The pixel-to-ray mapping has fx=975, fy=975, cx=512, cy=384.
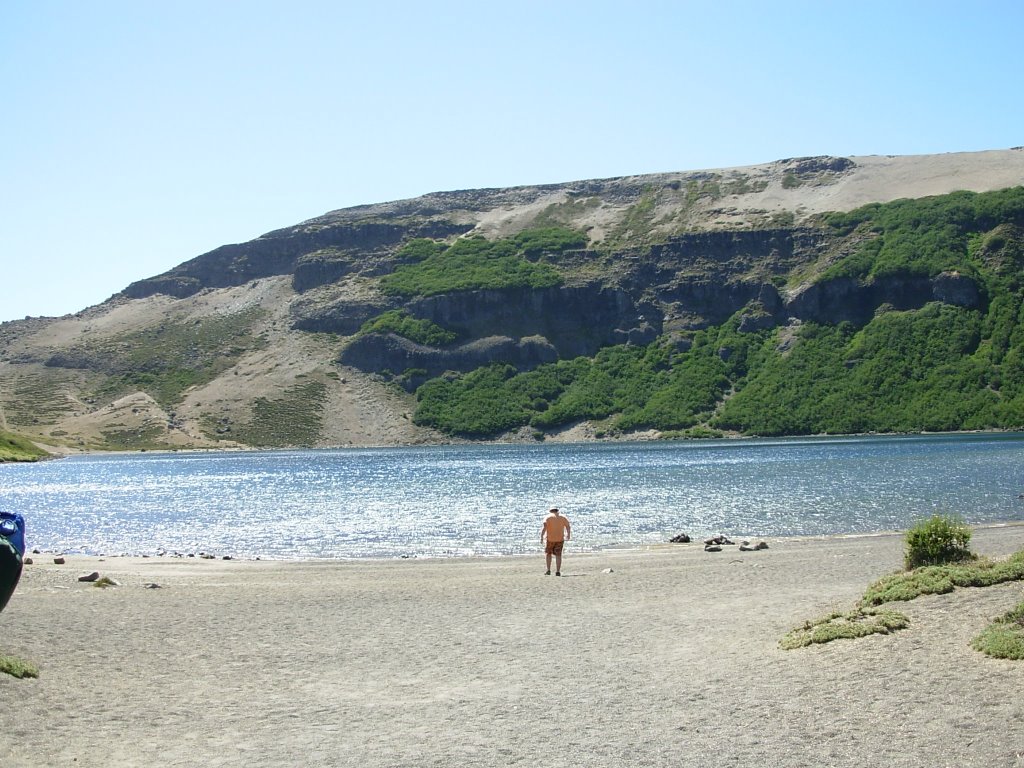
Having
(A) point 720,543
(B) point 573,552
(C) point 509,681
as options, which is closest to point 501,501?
(B) point 573,552

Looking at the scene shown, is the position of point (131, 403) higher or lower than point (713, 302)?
lower

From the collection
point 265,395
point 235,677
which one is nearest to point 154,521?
point 235,677

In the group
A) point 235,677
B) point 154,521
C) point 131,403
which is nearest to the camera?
point 235,677

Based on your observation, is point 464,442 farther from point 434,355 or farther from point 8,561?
point 8,561

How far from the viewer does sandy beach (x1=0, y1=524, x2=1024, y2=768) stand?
1083 cm

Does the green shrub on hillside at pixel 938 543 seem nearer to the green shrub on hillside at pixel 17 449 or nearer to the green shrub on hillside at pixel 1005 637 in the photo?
the green shrub on hillside at pixel 1005 637

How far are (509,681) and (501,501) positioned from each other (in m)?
46.0

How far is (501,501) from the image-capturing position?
60.4 meters

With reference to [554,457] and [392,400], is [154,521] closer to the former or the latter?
[554,457]

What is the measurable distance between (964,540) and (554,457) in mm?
102126

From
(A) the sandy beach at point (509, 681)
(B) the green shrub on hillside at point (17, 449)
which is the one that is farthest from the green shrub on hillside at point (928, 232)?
(A) the sandy beach at point (509, 681)

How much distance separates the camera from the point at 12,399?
623 ft

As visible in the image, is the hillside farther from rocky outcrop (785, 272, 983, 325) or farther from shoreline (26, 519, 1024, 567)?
shoreline (26, 519, 1024, 567)

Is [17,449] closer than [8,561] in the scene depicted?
No
